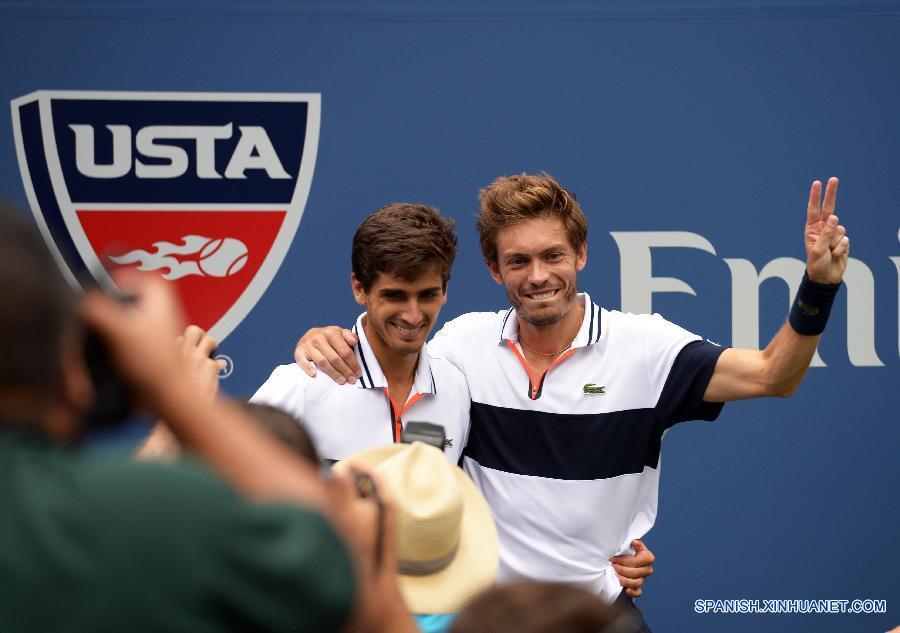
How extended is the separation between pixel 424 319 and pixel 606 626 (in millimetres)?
1291

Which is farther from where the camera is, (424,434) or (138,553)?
(424,434)

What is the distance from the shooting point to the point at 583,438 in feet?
6.93

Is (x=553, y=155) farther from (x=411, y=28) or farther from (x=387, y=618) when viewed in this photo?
(x=387, y=618)

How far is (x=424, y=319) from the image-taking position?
80.7 inches

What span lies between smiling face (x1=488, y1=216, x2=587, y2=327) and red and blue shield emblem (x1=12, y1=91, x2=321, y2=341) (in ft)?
2.15

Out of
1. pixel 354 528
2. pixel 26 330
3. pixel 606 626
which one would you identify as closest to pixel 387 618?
pixel 354 528

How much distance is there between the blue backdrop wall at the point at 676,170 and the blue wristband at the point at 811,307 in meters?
0.63

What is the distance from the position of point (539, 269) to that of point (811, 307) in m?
0.55

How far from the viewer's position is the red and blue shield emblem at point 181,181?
8.39ft

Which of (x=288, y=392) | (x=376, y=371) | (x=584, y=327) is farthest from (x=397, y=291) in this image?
(x=584, y=327)

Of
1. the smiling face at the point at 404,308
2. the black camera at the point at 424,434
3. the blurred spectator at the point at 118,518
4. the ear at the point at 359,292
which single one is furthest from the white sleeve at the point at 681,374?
the blurred spectator at the point at 118,518

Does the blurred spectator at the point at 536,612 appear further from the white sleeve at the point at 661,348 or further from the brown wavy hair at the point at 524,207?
the brown wavy hair at the point at 524,207

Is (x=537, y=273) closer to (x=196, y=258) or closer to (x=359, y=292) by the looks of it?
(x=359, y=292)

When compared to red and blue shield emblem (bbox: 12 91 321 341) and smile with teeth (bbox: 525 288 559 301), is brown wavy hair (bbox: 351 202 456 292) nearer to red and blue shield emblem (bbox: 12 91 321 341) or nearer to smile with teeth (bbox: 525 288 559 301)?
smile with teeth (bbox: 525 288 559 301)
